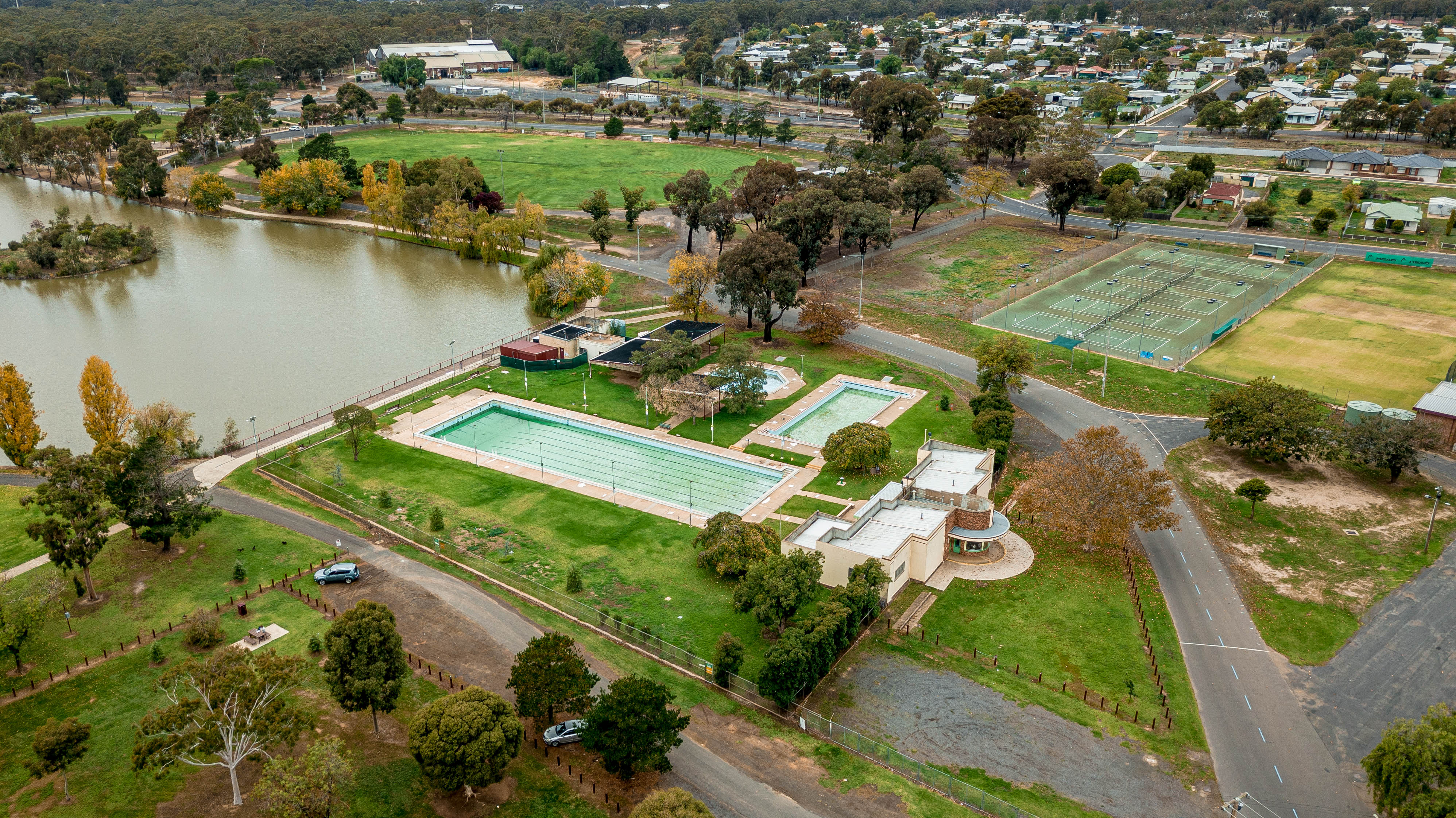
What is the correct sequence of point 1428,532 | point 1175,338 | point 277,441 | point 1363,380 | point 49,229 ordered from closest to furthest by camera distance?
1. point 1428,532
2. point 277,441
3. point 1363,380
4. point 1175,338
5. point 49,229

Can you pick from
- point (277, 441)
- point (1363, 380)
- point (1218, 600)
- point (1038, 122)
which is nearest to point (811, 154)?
point (1038, 122)

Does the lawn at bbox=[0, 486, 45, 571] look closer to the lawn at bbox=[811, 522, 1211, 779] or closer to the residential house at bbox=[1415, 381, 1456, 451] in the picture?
the lawn at bbox=[811, 522, 1211, 779]

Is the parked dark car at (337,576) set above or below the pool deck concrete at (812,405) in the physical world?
below

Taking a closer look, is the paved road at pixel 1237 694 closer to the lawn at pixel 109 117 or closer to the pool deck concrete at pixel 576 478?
the pool deck concrete at pixel 576 478

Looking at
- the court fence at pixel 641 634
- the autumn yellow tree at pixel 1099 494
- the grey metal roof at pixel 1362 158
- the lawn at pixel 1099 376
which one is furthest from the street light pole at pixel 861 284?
the grey metal roof at pixel 1362 158

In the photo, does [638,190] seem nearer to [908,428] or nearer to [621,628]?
[908,428]
